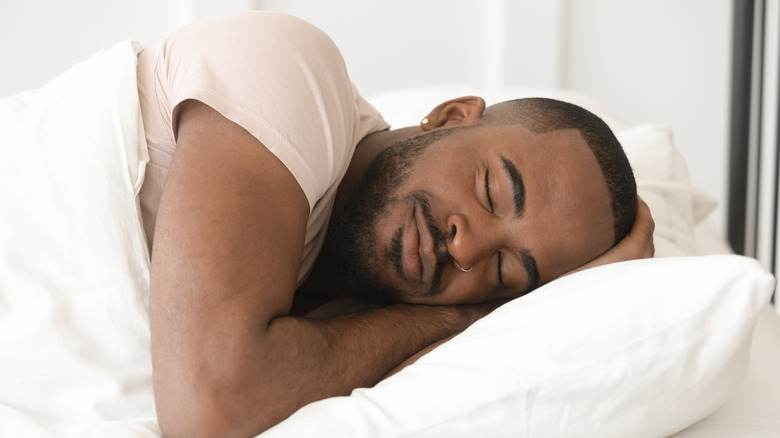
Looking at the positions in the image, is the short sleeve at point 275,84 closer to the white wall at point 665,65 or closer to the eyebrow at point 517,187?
the eyebrow at point 517,187

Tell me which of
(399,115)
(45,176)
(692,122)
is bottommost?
(692,122)

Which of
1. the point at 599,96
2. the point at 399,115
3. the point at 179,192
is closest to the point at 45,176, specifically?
the point at 179,192

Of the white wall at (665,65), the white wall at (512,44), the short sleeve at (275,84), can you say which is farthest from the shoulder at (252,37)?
the white wall at (665,65)

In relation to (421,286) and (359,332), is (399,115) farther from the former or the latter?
(359,332)

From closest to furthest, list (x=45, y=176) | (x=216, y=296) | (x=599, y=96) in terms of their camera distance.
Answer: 1. (x=216, y=296)
2. (x=45, y=176)
3. (x=599, y=96)

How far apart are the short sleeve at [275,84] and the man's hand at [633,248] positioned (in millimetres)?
426

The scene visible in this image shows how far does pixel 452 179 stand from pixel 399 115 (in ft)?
2.87

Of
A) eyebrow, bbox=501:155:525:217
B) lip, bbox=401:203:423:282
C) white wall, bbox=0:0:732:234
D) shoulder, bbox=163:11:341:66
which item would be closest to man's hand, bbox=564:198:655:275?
eyebrow, bbox=501:155:525:217

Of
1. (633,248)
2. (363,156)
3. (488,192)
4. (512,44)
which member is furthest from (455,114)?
(512,44)

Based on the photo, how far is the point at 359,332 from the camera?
1.05 meters

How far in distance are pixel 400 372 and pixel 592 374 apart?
23 centimetres

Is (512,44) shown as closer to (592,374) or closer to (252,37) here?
(252,37)

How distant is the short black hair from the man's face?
0.7 inches

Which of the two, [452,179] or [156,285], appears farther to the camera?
[452,179]
